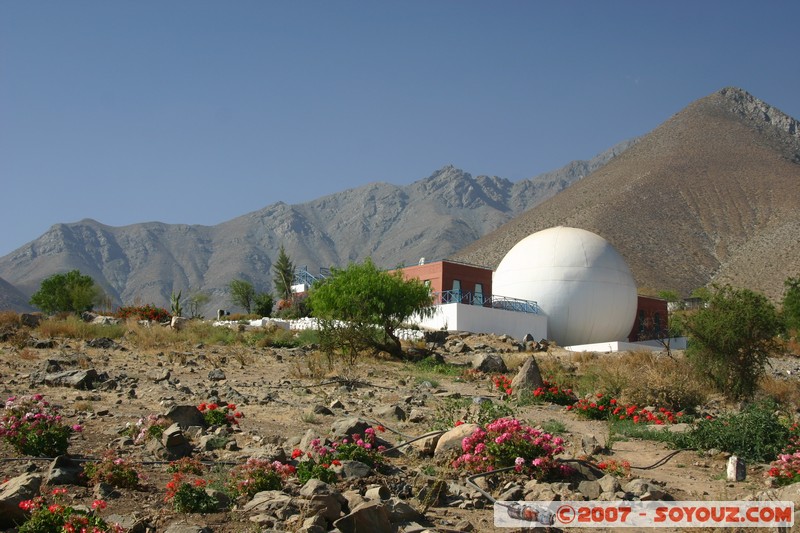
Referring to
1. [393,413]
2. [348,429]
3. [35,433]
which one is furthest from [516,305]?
[35,433]

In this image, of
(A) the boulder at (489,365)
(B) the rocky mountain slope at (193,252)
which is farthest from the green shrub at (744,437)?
(B) the rocky mountain slope at (193,252)

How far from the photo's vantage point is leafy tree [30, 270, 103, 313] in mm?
39184

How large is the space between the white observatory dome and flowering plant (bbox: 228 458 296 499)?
3271 cm

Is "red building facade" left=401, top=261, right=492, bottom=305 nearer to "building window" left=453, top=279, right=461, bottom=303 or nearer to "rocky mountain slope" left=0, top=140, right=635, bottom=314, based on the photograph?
"building window" left=453, top=279, right=461, bottom=303

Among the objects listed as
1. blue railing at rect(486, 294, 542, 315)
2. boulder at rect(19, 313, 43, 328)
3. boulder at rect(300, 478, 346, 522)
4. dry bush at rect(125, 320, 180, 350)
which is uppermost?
blue railing at rect(486, 294, 542, 315)

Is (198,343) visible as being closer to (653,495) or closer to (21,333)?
(21,333)

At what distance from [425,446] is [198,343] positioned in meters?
15.0

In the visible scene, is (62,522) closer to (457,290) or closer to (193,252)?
(457,290)

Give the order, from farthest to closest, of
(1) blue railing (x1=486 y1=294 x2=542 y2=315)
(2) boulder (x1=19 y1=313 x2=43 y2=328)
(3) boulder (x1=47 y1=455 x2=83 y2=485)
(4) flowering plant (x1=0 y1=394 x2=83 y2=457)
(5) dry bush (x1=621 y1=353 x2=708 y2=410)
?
1. (1) blue railing (x1=486 y1=294 x2=542 y2=315)
2. (2) boulder (x1=19 y1=313 x2=43 y2=328)
3. (5) dry bush (x1=621 y1=353 x2=708 y2=410)
4. (4) flowering plant (x1=0 y1=394 x2=83 y2=457)
5. (3) boulder (x1=47 y1=455 x2=83 y2=485)

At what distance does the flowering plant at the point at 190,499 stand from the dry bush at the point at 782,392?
45.6ft

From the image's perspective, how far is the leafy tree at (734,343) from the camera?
1789 cm

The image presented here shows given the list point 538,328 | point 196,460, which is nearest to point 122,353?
point 196,460

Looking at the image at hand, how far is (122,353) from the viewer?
19.1 meters

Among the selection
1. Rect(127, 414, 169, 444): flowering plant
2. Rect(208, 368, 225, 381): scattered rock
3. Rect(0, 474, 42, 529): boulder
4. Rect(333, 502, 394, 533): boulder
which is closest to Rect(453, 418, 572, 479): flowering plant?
Rect(333, 502, 394, 533): boulder
